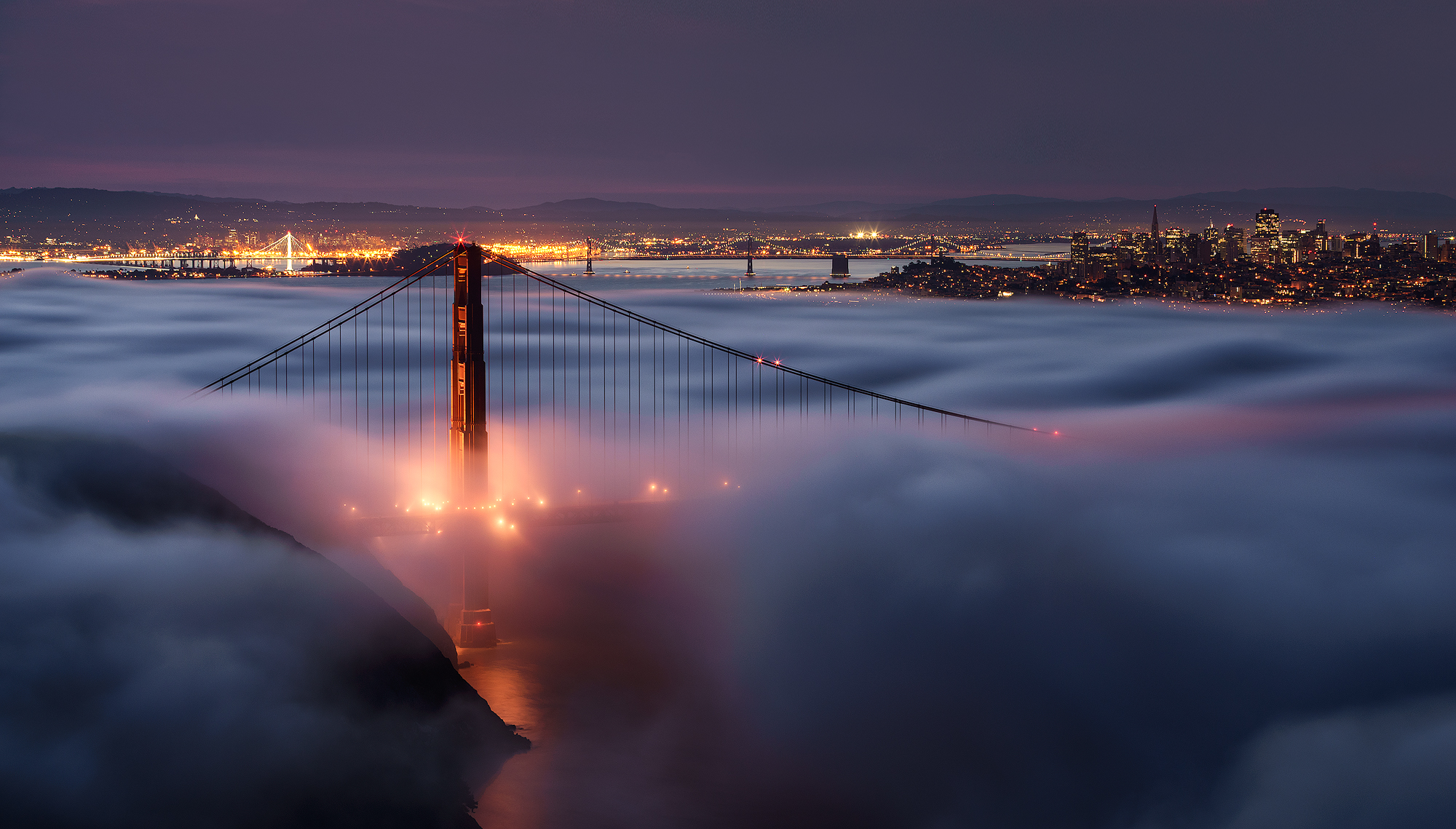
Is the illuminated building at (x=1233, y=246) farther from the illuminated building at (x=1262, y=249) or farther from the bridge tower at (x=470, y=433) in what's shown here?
the bridge tower at (x=470, y=433)

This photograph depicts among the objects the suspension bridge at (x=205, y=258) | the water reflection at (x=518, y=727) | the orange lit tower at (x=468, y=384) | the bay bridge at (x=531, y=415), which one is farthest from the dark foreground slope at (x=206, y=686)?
the suspension bridge at (x=205, y=258)

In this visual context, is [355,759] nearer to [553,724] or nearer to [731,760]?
[553,724]

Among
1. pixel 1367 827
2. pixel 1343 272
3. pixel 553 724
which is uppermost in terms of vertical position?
pixel 1343 272

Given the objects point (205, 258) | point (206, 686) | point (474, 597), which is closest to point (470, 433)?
point (474, 597)

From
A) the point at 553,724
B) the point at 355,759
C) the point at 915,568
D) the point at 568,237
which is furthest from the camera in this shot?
the point at 568,237

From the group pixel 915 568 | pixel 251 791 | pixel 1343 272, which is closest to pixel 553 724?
pixel 251 791

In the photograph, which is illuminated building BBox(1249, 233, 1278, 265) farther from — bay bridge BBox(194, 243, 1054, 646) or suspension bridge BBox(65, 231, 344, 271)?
suspension bridge BBox(65, 231, 344, 271)

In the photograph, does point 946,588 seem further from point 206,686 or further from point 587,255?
point 587,255
